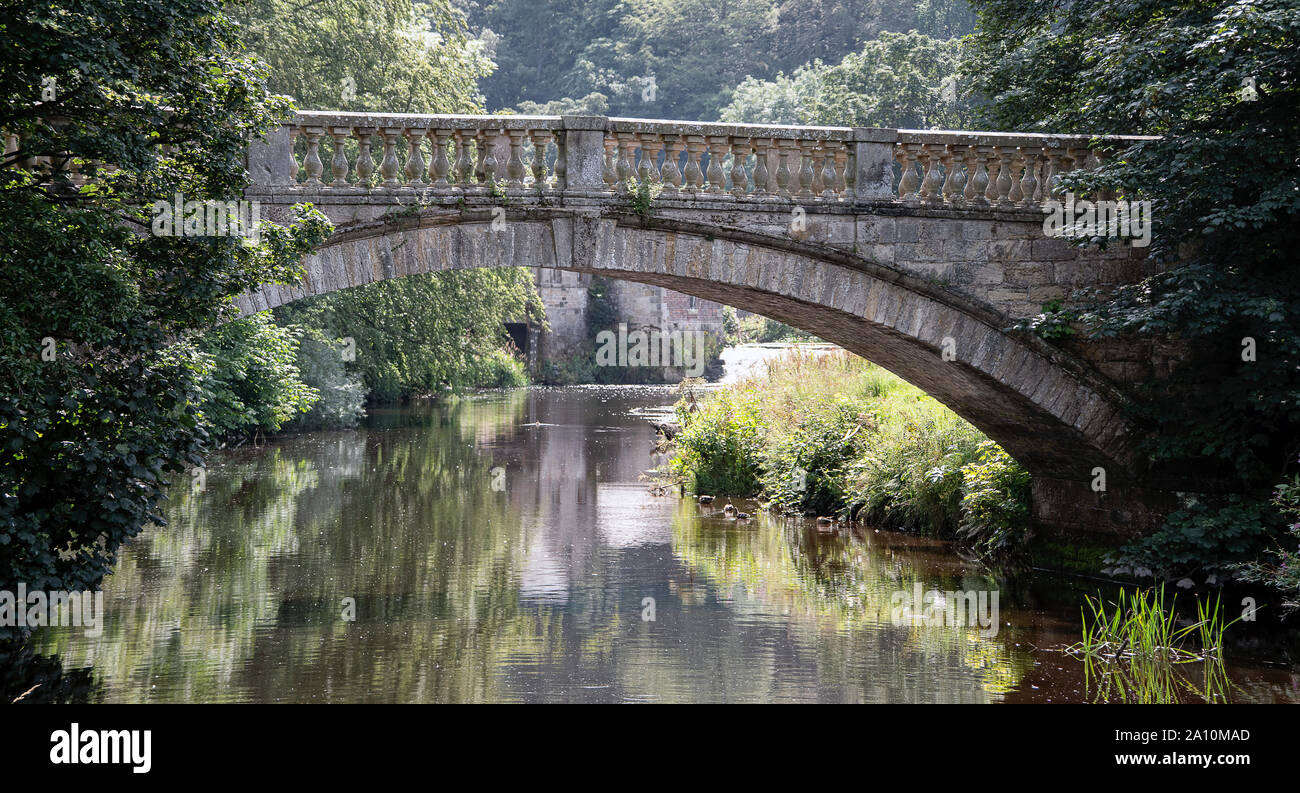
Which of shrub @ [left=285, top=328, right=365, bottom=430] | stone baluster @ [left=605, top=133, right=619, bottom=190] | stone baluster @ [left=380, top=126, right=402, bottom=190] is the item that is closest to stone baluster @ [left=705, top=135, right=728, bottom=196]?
stone baluster @ [left=605, top=133, right=619, bottom=190]

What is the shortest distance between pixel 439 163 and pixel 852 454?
6.93 meters

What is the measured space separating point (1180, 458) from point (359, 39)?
15429 mm

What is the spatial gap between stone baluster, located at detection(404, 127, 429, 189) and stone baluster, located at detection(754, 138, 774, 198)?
2.61 metres

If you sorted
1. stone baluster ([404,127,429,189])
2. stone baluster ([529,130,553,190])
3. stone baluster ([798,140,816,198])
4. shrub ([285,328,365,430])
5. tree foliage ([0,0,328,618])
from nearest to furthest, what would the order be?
tree foliage ([0,0,328,618]) → stone baluster ([404,127,429,189]) → stone baluster ([529,130,553,190]) → stone baluster ([798,140,816,198]) → shrub ([285,328,365,430])

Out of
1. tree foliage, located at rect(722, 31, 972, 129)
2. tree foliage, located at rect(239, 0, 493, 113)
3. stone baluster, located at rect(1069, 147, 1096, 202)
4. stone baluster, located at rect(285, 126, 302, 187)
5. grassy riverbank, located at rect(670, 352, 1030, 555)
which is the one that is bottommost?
grassy riverbank, located at rect(670, 352, 1030, 555)

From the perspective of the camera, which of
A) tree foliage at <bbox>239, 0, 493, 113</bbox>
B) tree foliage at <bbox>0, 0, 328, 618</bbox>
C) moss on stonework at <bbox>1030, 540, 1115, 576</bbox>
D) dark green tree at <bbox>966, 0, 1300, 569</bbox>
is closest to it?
tree foliage at <bbox>0, 0, 328, 618</bbox>

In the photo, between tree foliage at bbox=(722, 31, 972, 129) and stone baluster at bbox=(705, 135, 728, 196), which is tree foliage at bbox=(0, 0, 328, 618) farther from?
tree foliage at bbox=(722, 31, 972, 129)

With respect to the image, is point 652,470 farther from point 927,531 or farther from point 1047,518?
point 1047,518

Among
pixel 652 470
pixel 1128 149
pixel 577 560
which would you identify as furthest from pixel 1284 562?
pixel 652 470

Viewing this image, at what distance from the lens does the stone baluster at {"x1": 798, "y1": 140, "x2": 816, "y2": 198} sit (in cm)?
1015

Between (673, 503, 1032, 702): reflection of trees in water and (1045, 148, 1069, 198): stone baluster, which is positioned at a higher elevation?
(1045, 148, 1069, 198): stone baluster

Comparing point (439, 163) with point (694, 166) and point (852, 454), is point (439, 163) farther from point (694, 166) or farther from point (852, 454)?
point (852, 454)

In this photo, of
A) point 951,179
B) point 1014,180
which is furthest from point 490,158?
point 1014,180

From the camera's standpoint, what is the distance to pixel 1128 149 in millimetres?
10242
